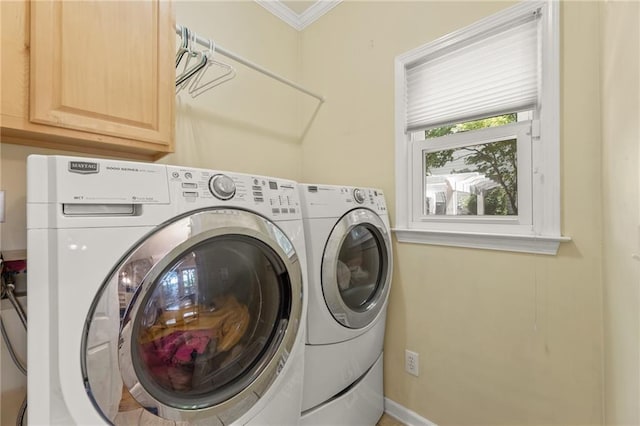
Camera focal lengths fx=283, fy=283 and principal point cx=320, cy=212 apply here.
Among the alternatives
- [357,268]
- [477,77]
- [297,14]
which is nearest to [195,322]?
[357,268]

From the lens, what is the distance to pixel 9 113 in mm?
806

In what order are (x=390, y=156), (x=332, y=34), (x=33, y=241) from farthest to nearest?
(x=332, y=34) < (x=390, y=156) < (x=33, y=241)

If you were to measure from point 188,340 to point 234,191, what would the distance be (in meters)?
0.46

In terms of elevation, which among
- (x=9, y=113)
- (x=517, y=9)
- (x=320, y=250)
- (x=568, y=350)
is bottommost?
(x=568, y=350)

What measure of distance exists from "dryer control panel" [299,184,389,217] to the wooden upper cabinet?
0.60 metres

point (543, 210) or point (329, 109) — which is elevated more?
point (329, 109)

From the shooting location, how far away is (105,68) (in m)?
0.96

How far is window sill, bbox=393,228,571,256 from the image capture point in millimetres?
1170

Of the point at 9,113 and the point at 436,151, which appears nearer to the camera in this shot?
the point at 9,113

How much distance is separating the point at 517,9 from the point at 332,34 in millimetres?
1137

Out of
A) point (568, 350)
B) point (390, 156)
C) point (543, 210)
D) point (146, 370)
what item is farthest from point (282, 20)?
point (568, 350)

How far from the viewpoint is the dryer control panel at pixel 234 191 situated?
0.75 metres

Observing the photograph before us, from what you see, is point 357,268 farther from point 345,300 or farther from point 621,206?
point 621,206

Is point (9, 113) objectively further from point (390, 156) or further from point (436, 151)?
point (436, 151)
